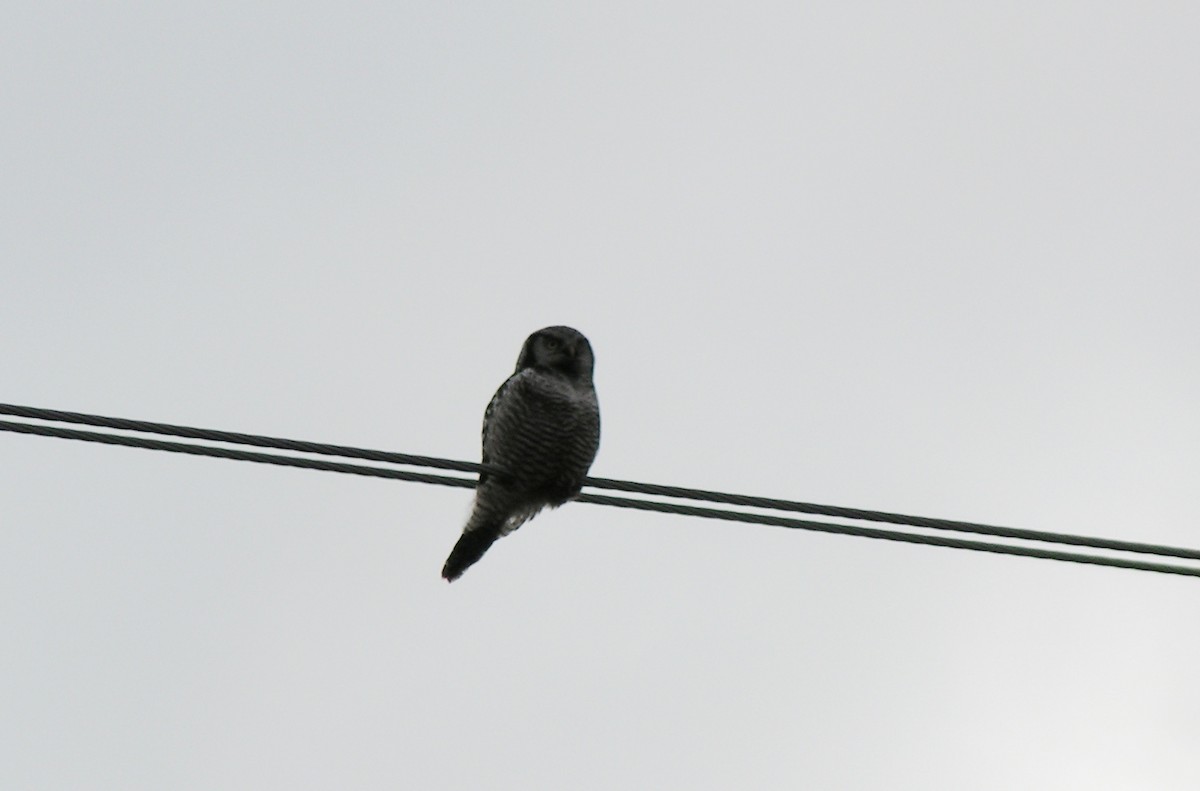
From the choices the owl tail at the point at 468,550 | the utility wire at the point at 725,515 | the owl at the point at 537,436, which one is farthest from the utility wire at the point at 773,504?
the owl tail at the point at 468,550

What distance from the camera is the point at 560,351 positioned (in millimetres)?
9039

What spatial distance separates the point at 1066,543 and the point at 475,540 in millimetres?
4071

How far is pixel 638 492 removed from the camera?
629 centimetres

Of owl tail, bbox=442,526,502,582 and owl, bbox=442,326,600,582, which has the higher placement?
owl, bbox=442,326,600,582

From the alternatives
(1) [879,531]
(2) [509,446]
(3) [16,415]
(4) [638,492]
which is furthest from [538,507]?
(3) [16,415]

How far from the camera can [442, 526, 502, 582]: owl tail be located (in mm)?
9242

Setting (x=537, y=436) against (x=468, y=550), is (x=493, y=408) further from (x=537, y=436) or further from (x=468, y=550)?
(x=468, y=550)

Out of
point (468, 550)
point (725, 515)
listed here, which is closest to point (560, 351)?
point (468, 550)

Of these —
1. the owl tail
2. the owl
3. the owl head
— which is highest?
the owl head

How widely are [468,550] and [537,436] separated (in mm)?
Answer: 1114

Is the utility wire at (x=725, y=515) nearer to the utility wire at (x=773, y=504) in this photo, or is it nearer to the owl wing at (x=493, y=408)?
the utility wire at (x=773, y=504)

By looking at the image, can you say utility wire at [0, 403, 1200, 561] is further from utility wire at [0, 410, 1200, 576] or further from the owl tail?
the owl tail

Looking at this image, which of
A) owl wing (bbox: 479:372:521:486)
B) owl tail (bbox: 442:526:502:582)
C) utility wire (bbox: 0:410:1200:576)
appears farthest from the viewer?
owl tail (bbox: 442:526:502:582)

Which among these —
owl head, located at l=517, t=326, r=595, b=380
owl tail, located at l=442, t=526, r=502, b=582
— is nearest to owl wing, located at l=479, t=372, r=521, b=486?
owl head, located at l=517, t=326, r=595, b=380
